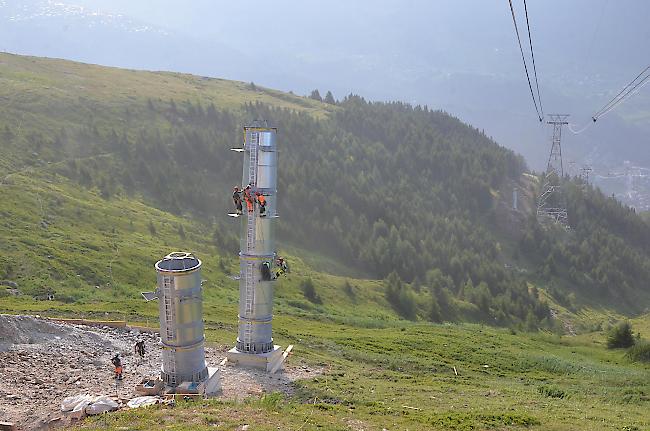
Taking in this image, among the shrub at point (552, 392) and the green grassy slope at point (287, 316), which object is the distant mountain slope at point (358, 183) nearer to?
the green grassy slope at point (287, 316)

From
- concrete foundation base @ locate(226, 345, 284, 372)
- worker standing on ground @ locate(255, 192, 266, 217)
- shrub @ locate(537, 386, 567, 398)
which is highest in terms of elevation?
worker standing on ground @ locate(255, 192, 266, 217)

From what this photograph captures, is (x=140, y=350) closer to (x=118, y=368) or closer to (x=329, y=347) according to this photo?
(x=118, y=368)

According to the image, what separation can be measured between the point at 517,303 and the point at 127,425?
8864cm

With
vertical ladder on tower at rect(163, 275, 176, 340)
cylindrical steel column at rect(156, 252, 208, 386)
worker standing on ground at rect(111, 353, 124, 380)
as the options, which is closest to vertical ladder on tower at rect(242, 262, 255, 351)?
cylindrical steel column at rect(156, 252, 208, 386)

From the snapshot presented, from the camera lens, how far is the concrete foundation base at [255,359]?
32.3m

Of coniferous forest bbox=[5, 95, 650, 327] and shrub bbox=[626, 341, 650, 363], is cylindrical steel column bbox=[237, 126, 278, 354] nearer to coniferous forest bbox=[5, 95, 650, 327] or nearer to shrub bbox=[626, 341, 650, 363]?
shrub bbox=[626, 341, 650, 363]

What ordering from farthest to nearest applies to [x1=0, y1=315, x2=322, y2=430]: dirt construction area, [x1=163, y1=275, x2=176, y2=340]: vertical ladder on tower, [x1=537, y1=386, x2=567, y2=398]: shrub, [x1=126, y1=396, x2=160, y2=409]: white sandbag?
[x1=537, y1=386, x2=567, y2=398]: shrub
[x1=163, y1=275, x2=176, y2=340]: vertical ladder on tower
[x1=0, y1=315, x2=322, y2=430]: dirt construction area
[x1=126, y1=396, x2=160, y2=409]: white sandbag

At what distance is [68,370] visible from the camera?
2789 centimetres

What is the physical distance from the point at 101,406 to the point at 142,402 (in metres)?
1.65

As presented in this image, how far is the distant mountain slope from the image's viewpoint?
Answer: 103562mm

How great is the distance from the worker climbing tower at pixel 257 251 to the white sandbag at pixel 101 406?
388 inches

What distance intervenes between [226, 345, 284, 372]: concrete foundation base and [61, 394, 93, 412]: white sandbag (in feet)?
32.3

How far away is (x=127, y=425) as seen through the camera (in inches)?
823

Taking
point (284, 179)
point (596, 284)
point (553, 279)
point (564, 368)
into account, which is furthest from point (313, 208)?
point (564, 368)
